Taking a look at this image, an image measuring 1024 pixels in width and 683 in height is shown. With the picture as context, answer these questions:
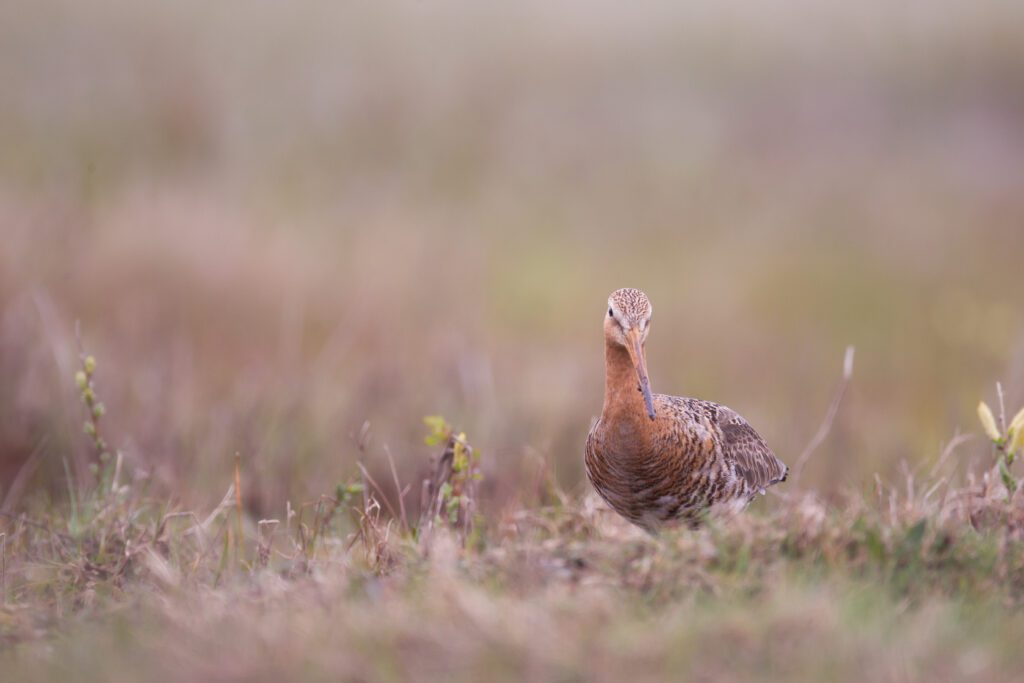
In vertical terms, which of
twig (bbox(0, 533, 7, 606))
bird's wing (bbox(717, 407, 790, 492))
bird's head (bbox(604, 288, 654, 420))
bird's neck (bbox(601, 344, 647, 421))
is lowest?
twig (bbox(0, 533, 7, 606))

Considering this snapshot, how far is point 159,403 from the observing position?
8508mm

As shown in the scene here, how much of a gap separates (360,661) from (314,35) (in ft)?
42.5

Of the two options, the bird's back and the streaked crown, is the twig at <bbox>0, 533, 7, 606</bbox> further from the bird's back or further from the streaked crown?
the streaked crown

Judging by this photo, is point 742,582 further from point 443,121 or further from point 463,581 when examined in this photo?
point 443,121

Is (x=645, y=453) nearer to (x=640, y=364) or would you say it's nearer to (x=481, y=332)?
(x=640, y=364)

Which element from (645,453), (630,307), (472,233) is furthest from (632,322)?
(472,233)

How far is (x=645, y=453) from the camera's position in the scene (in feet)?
17.7

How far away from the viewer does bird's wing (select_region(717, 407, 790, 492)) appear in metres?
5.80

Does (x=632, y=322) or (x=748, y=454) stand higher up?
(x=632, y=322)

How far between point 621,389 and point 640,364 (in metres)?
0.23

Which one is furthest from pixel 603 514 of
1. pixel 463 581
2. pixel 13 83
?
pixel 13 83

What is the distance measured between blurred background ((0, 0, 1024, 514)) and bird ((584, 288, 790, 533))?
0.92 m

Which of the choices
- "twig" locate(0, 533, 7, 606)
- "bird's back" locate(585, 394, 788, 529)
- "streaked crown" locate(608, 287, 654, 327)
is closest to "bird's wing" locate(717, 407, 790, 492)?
"bird's back" locate(585, 394, 788, 529)

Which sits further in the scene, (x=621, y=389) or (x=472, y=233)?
(x=472, y=233)
